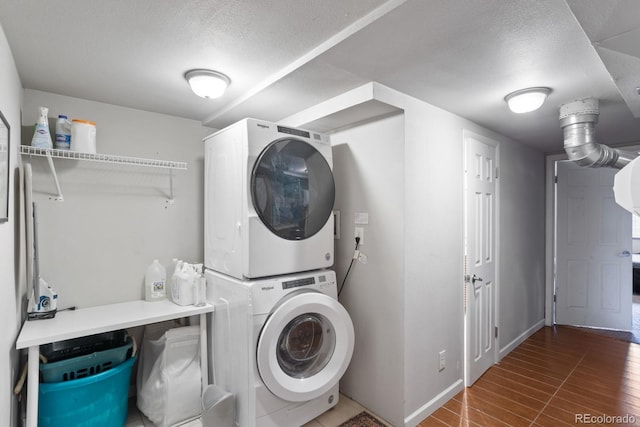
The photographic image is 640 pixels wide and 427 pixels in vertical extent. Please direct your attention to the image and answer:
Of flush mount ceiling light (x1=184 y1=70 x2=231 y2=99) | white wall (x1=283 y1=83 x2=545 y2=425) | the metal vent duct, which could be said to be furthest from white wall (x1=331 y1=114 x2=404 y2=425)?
the metal vent duct

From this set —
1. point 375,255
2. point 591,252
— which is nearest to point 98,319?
point 375,255

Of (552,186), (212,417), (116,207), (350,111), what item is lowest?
(212,417)

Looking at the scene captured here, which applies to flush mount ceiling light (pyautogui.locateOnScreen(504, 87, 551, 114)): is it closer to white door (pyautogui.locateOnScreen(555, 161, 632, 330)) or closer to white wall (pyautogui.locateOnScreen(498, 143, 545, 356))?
white wall (pyautogui.locateOnScreen(498, 143, 545, 356))

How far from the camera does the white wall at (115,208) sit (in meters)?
2.14

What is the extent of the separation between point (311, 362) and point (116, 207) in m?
1.78

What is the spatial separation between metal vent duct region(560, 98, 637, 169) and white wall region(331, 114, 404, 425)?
1243mm

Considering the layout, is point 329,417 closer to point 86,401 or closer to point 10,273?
point 86,401

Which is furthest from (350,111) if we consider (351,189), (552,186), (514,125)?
(552,186)

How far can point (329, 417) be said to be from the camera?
7.18 ft

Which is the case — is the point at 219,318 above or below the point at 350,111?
below

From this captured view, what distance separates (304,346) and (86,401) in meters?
1.26

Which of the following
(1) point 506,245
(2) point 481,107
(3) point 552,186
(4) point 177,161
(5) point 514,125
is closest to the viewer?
(2) point 481,107

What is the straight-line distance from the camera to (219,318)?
2.17 metres

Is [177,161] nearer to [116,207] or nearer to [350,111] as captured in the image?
[116,207]
